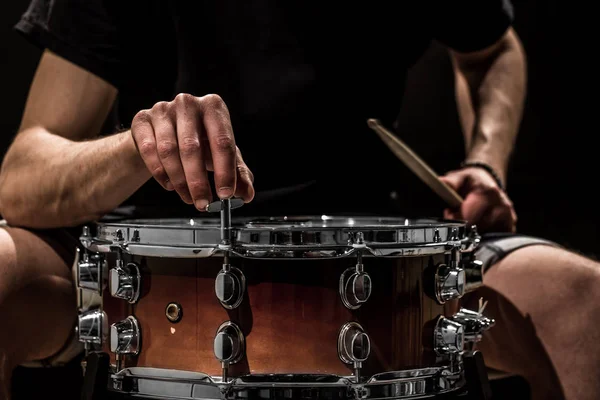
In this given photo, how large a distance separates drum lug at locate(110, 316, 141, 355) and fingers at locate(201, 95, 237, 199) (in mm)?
223

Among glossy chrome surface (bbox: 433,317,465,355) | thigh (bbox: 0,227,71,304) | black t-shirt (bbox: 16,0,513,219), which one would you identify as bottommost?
glossy chrome surface (bbox: 433,317,465,355)

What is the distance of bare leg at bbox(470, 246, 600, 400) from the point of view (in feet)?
3.32

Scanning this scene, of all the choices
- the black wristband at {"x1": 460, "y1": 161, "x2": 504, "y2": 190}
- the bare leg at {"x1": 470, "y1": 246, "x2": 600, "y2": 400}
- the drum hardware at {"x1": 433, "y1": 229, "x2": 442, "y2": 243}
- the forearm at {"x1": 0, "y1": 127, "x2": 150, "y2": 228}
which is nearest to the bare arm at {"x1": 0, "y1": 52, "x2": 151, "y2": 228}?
the forearm at {"x1": 0, "y1": 127, "x2": 150, "y2": 228}

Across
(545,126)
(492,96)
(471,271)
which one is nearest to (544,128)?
(545,126)

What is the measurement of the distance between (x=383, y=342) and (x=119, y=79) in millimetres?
648

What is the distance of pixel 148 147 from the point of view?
750mm

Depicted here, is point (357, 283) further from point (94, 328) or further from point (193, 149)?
point (94, 328)

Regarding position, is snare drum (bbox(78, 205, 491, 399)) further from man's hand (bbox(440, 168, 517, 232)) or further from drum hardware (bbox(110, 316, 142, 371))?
man's hand (bbox(440, 168, 517, 232))

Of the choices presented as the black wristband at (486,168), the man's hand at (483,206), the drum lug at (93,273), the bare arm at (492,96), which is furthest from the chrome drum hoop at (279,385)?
the bare arm at (492,96)

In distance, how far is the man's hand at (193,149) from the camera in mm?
714

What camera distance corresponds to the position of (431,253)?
0.85 metres

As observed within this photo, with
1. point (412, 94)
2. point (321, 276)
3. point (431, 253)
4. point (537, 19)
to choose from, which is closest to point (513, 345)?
point (431, 253)

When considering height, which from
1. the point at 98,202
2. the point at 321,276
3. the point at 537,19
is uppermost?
the point at 537,19

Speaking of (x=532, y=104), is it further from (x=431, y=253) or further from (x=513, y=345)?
(x=431, y=253)
